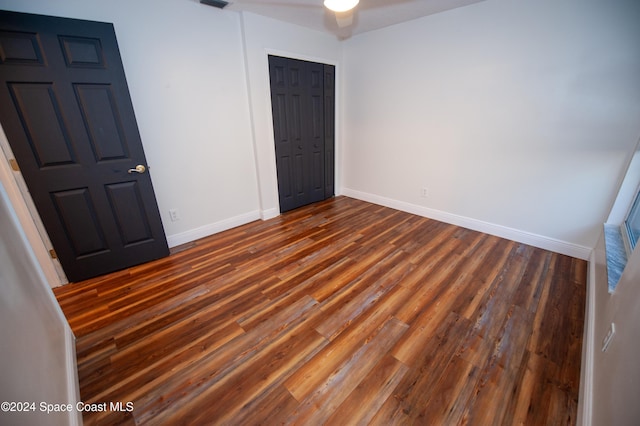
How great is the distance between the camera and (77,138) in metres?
1.97

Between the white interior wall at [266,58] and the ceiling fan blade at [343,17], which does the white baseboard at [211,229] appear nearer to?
the white interior wall at [266,58]

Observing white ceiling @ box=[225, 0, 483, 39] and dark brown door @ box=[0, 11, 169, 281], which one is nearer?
dark brown door @ box=[0, 11, 169, 281]

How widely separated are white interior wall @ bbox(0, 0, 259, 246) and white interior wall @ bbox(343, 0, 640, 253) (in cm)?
194

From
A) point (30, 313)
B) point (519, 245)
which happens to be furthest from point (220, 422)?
point (519, 245)

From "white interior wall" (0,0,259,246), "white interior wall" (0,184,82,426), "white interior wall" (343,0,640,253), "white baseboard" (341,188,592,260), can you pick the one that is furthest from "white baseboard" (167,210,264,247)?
"white interior wall" (343,0,640,253)

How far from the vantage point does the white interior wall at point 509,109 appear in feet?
6.82

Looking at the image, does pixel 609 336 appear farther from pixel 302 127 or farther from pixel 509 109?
pixel 302 127

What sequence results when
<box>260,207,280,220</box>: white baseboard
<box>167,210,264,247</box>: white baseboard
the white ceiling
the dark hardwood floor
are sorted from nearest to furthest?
the dark hardwood floor
the white ceiling
<box>167,210,264,247</box>: white baseboard
<box>260,207,280,220</box>: white baseboard

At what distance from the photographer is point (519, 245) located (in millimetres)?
2719

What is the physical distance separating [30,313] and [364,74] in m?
4.01

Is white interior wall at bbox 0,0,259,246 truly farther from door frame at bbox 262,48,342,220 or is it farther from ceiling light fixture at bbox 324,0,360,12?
ceiling light fixture at bbox 324,0,360,12

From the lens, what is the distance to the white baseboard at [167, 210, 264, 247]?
2.80 meters

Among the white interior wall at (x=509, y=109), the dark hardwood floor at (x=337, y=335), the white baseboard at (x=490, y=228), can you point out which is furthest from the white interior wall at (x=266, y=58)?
the white baseboard at (x=490, y=228)

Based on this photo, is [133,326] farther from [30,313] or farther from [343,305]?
[343,305]
